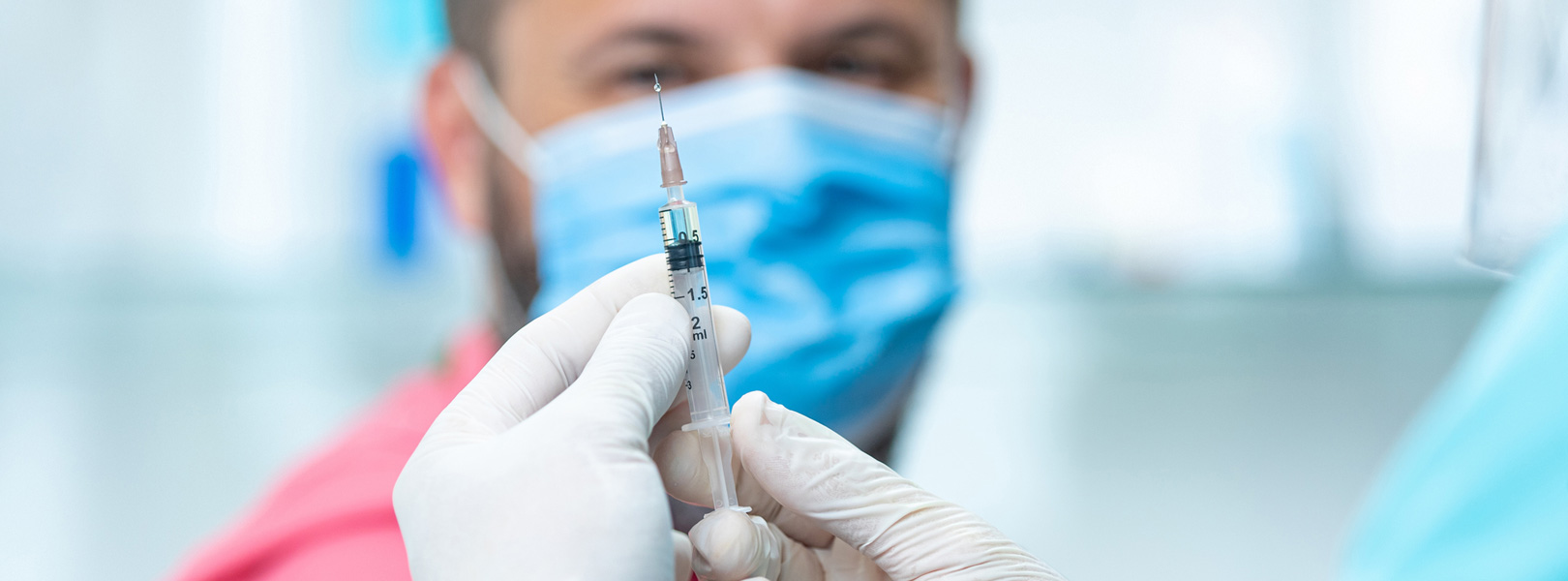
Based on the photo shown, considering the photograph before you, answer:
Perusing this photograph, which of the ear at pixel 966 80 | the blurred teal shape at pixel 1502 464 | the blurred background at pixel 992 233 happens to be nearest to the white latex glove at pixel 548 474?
the blurred teal shape at pixel 1502 464

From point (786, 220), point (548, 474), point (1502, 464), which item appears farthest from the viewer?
point (786, 220)

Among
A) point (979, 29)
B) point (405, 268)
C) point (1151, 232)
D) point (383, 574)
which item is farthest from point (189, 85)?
point (1151, 232)

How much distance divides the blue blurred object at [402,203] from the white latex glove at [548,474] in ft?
7.67

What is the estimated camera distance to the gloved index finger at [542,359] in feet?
1.44

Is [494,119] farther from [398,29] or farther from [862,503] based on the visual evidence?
[398,29]

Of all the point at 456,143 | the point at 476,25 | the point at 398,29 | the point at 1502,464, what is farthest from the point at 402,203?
the point at 1502,464

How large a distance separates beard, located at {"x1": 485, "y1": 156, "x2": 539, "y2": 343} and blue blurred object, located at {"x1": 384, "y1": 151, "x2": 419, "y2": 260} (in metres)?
1.71

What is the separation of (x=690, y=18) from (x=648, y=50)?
0.06 meters

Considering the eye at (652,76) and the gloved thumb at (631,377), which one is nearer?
the gloved thumb at (631,377)

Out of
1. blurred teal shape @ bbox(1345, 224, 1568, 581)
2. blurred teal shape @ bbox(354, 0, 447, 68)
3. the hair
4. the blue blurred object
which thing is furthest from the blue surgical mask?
the blue blurred object

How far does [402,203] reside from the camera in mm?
2678

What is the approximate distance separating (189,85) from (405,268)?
1002 mm

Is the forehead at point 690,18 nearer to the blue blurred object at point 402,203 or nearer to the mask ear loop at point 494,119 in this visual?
the mask ear loop at point 494,119

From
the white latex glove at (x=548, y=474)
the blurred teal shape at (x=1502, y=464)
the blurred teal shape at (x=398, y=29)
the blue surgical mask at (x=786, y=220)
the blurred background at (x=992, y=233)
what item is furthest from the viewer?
the blurred teal shape at (x=398, y=29)
